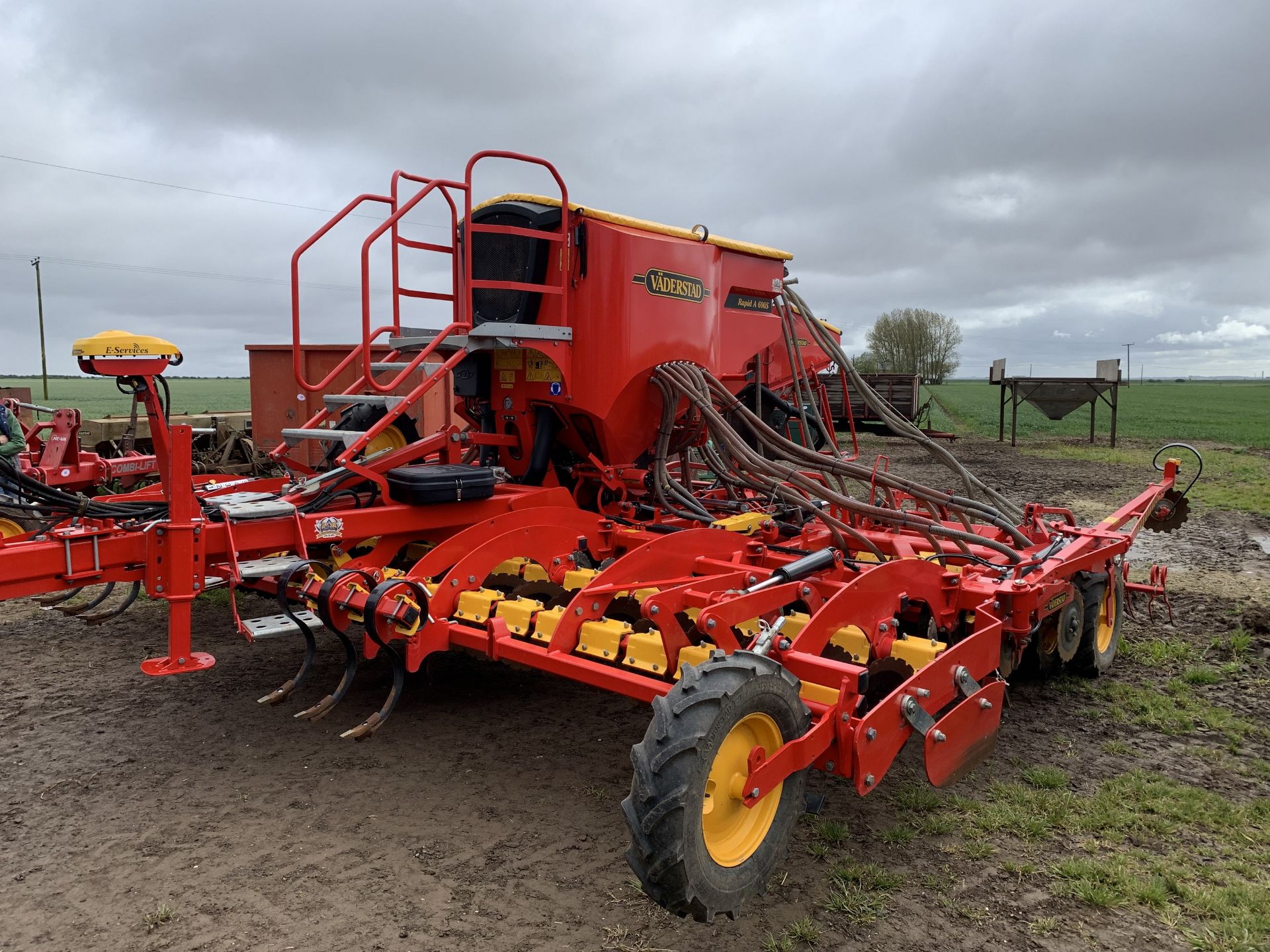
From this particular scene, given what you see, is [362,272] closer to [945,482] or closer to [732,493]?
[732,493]

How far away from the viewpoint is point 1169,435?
28.8 m

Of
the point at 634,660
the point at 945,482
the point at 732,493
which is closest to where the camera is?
the point at 634,660

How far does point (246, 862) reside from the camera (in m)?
3.55

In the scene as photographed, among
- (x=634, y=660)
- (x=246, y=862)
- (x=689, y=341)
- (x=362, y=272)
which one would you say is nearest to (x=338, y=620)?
(x=246, y=862)

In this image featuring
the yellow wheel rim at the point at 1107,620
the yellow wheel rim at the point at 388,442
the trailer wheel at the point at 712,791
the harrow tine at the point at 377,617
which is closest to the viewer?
the trailer wheel at the point at 712,791

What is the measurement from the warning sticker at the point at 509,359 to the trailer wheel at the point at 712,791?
334 centimetres

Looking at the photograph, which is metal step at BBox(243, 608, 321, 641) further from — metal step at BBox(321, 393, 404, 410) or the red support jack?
metal step at BBox(321, 393, 404, 410)

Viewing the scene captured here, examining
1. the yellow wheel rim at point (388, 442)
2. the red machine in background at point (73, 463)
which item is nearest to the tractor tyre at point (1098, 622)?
the yellow wheel rim at point (388, 442)

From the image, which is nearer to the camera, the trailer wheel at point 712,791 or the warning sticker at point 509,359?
the trailer wheel at point 712,791

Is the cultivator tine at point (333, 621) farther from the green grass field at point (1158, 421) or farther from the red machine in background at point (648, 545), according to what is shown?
the green grass field at point (1158, 421)

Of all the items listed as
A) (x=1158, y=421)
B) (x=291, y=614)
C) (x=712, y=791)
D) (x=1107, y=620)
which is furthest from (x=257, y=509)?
(x=1158, y=421)

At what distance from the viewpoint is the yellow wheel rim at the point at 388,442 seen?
6685 mm

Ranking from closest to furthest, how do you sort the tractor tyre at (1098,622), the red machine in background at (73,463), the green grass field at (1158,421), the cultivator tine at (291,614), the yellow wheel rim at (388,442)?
the cultivator tine at (291,614) → the tractor tyre at (1098,622) → the yellow wheel rim at (388,442) → the red machine in background at (73,463) → the green grass field at (1158,421)

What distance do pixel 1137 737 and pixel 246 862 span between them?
437cm
